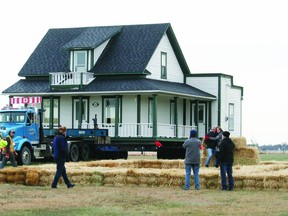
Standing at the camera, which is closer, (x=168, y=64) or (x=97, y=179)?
(x=97, y=179)

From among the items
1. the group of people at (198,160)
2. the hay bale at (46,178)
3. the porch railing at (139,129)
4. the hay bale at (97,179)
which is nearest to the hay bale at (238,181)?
the group of people at (198,160)

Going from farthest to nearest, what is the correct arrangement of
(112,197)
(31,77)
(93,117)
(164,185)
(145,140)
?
(31,77) < (93,117) < (145,140) < (164,185) < (112,197)

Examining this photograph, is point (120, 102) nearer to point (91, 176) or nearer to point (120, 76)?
point (120, 76)

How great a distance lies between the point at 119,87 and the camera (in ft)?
170

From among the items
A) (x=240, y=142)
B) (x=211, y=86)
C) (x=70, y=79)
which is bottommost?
(x=240, y=142)

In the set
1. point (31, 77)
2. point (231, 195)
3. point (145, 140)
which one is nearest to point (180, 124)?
point (145, 140)

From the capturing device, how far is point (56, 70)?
186ft

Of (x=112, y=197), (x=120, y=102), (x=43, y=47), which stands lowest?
(x=112, y=197)

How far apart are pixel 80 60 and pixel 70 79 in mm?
2173

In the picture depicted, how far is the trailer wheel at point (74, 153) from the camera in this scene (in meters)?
47.3

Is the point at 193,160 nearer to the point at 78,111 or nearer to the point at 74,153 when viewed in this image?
the point at 74,153

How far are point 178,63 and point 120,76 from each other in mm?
6077

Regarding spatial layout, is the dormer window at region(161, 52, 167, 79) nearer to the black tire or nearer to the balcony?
the balcony

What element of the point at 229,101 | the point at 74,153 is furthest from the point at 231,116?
the point at 74,153
